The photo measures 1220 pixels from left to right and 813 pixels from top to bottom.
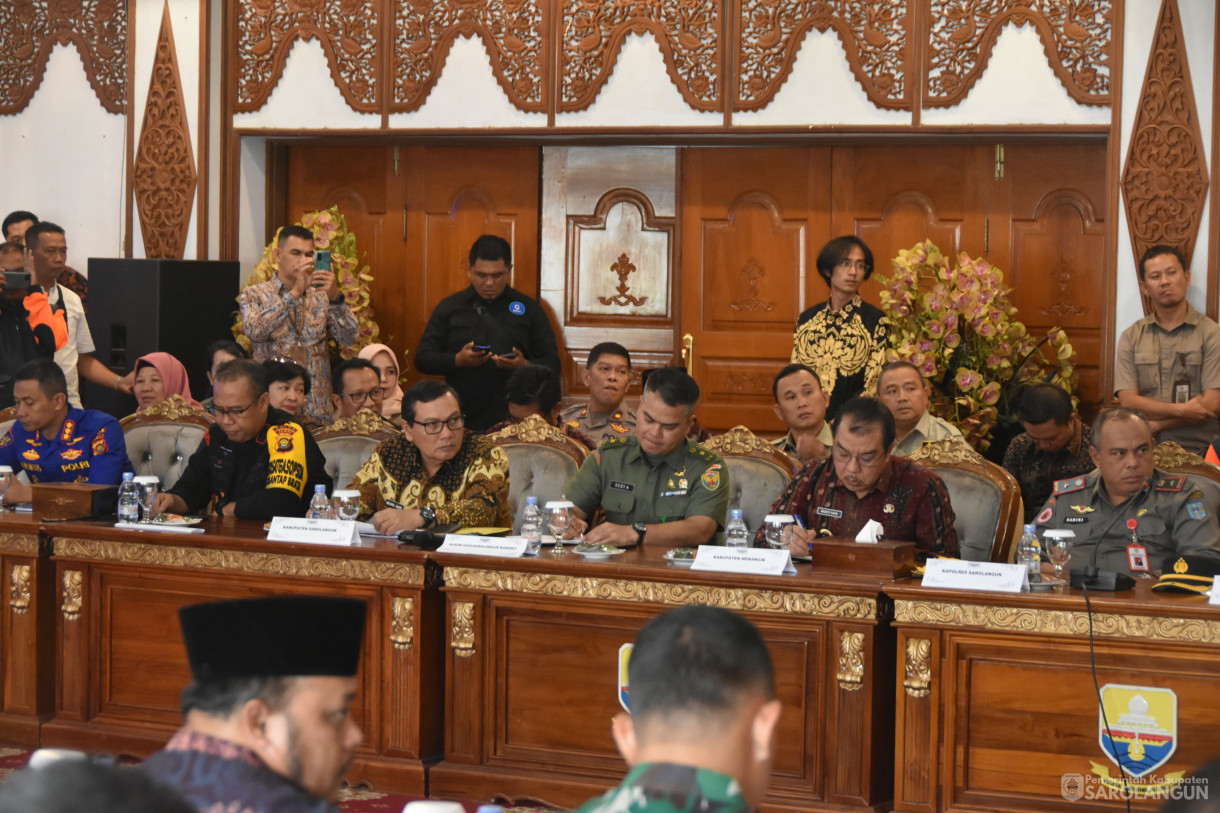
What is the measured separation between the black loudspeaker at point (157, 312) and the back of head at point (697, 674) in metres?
5.93

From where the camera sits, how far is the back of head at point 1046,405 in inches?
207

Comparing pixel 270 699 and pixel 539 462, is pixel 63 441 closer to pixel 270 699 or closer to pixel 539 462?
pixel 539 462

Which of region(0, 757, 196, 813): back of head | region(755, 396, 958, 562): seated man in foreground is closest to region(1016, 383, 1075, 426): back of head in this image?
region(755, 396, 958, 562): seated man in foreground

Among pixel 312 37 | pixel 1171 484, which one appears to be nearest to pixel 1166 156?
pixel 1171 484

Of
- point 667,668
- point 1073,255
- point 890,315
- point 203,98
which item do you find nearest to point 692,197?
point 890,315

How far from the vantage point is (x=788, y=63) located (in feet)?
22.5

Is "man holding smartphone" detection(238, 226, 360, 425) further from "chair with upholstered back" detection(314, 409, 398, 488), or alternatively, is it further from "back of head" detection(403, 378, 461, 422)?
"back of head" detection(403, 378, 461, 422)

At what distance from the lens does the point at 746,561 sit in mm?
3834

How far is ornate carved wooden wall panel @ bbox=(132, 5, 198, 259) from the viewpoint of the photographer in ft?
24.9

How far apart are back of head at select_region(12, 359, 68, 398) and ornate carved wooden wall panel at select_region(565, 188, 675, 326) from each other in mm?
3150

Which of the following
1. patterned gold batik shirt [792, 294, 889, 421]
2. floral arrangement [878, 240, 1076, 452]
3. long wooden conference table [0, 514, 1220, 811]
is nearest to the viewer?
long wooden conference table [0, 514, 1220, 811]

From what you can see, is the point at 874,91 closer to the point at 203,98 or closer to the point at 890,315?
the point at 890,315

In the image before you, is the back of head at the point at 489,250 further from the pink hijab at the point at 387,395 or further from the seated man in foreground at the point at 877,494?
the seated man in foreground at the point at 877,494

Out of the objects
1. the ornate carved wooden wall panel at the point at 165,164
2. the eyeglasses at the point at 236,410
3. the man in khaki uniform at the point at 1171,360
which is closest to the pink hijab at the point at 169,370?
the ornate carved wooden wall panel at the point at 165,164
